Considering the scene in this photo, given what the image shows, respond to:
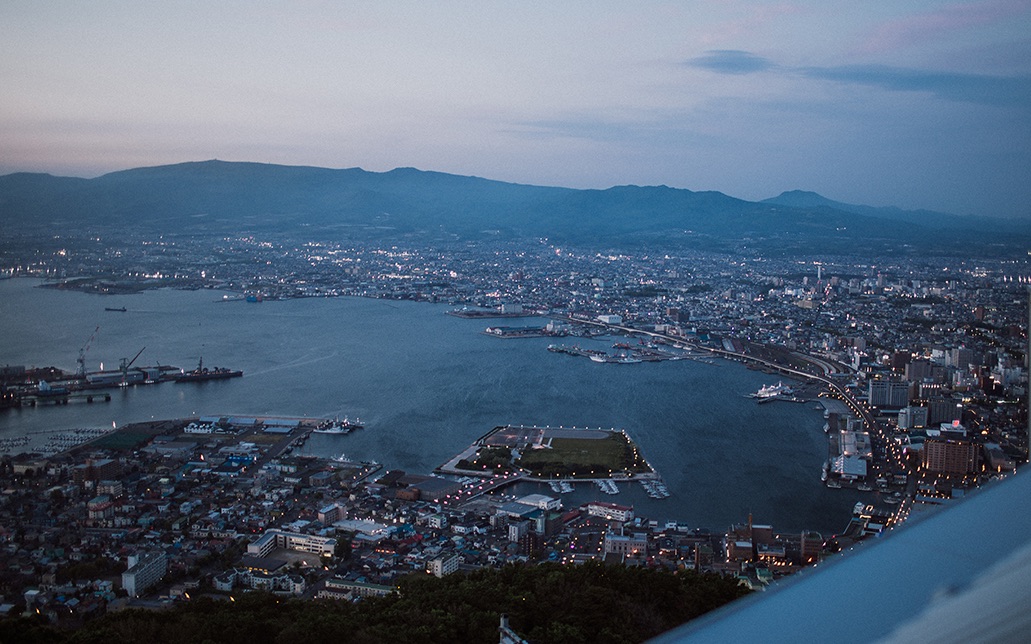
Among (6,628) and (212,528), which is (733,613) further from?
(212,528)

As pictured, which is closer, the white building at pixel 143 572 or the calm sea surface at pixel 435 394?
the white building at pixel 143 572

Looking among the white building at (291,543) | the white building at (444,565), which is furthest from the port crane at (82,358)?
the white building at (444,565)

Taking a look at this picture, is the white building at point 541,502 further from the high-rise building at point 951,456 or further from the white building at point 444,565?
the high-rise building at point 951,456

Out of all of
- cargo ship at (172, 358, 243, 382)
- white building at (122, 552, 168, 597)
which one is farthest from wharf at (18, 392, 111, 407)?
white building at (122, 552, 168, 597)

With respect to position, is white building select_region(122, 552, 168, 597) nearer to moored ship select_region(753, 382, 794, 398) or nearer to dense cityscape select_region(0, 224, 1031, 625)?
dense cityscape select_region(0, 224, 1031, 625)

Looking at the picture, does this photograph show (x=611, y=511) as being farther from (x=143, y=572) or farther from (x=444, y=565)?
(x=143, y=572)

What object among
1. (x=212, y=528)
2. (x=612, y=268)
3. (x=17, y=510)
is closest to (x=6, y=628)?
(x=212, y=528)
